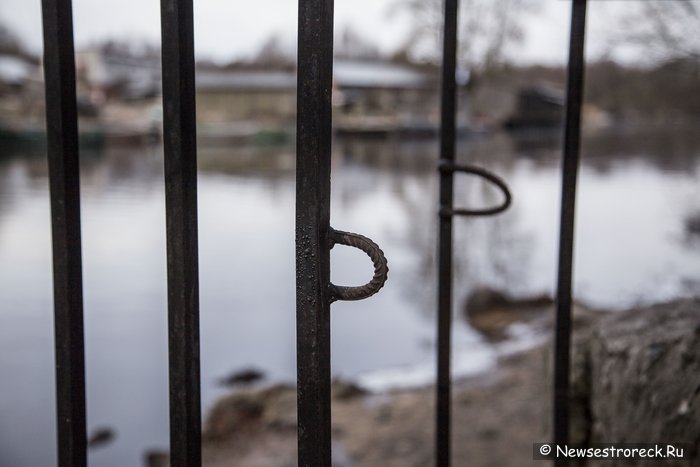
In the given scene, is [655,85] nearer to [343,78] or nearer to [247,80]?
[343,78]

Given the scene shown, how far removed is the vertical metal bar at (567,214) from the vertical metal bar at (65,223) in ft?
2.27

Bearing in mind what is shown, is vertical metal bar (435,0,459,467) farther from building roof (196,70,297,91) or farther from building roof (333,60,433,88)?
building roof (196,70,297,91)

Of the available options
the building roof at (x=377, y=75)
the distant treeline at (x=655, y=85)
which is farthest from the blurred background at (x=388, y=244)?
the building roof at (x=377, y=75)

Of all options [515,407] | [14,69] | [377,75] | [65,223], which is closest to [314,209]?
[65,223]

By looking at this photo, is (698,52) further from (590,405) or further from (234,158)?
(234,158)

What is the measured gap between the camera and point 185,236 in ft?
2.35

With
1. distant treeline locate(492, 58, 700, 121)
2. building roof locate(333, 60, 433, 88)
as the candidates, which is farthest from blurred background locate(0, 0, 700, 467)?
building roof locate(333, 60, 433, 88)

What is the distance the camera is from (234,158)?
70.9 ft

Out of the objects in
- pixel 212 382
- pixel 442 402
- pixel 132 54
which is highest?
pixel 132 54

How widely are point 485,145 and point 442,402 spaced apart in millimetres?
15607

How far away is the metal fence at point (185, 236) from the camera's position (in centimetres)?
68

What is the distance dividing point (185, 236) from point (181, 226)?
0.01 metres

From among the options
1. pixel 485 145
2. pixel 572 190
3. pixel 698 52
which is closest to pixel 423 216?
pixel 485 145

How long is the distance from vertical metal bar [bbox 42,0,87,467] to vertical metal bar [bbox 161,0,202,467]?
4.2 inches
